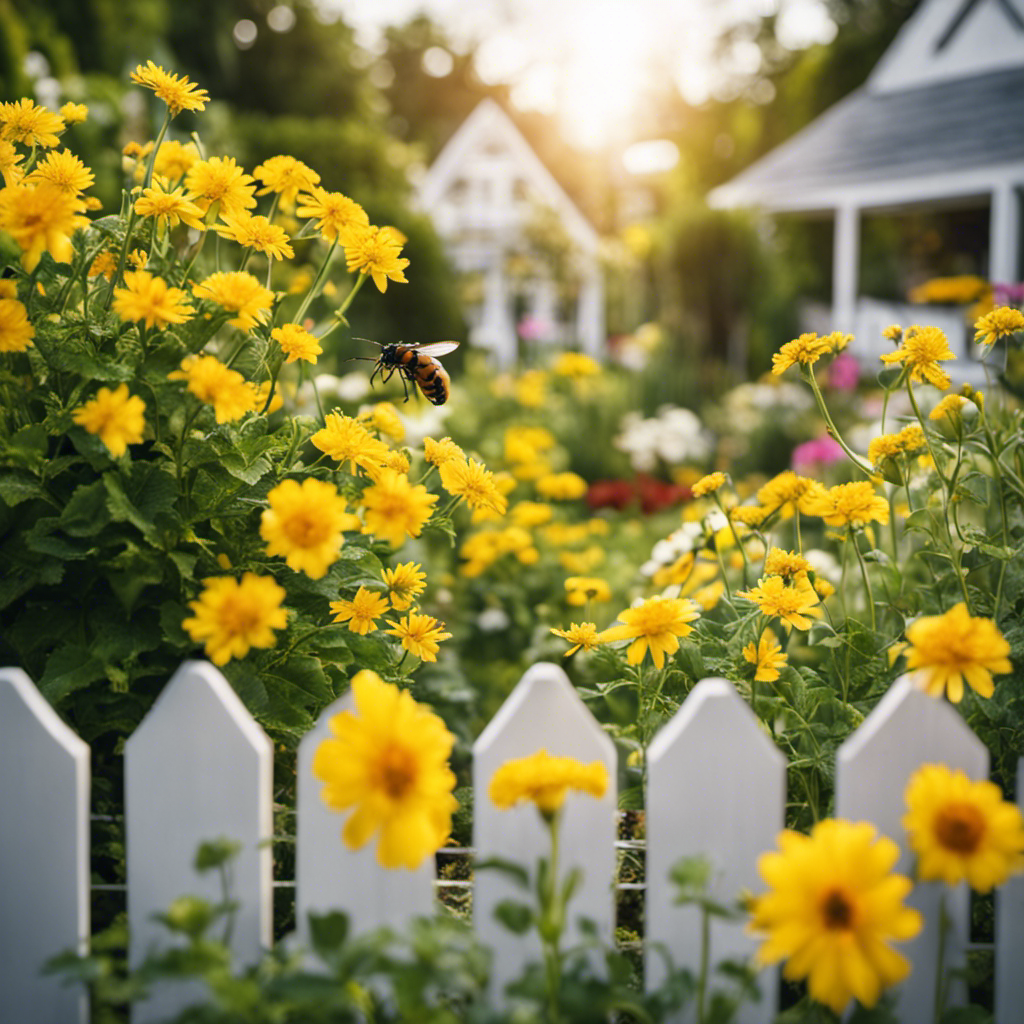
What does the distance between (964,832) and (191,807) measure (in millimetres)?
804

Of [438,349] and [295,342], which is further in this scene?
[438,349]

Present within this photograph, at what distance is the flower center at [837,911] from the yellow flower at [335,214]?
1103mm

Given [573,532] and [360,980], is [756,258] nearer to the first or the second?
[573,532]

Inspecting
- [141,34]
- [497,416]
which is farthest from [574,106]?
[497,416]

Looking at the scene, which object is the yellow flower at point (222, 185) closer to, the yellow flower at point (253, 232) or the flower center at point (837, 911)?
the yellow flower at point (253, 232)

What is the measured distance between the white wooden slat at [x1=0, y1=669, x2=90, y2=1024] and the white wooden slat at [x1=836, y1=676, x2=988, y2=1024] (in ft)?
2.78

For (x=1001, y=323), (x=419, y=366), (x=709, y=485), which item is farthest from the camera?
(x=419, y=366)

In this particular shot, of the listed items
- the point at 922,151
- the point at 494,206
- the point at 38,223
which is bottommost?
the point at 38,223

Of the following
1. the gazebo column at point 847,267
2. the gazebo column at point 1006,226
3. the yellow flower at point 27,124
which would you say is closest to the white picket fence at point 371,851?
the yellow flower at point 27,124

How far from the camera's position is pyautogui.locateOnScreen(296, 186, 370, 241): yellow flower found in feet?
4.91

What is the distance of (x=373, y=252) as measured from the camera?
152 cm

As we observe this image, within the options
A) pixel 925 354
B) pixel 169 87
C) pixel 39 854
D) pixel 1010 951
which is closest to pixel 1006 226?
pixel 925 354

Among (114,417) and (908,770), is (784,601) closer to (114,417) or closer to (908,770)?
(908,770)

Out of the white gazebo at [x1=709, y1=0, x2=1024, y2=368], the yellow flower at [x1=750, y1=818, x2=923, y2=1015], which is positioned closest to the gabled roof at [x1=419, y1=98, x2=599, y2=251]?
the white gazebo at [x1=709, y1=0, x2=1024, y2=368]
